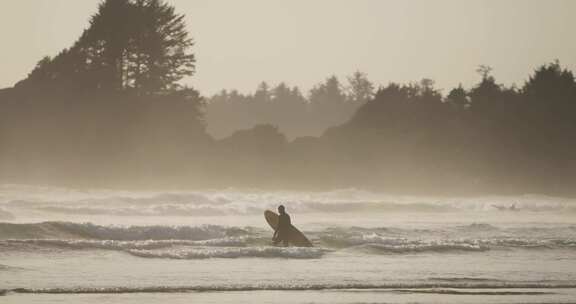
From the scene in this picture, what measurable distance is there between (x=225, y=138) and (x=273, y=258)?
3529 centimetres

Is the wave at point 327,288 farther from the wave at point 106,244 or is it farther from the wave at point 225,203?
the wave at point 225,203

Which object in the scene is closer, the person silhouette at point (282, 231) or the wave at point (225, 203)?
the person silhouette at point (282, 231)

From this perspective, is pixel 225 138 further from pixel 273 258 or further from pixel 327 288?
pixel 327 288

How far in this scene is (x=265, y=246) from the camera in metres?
27.8

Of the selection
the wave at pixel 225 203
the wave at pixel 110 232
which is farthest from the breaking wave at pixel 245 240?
the wave at pixel 225 203

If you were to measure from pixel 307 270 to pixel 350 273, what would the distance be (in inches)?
39.8

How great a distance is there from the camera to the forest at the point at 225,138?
2194 inches

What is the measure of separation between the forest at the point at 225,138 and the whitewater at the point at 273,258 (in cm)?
1167

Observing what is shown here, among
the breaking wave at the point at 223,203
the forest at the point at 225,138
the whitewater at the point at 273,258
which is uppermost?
the forest at the point at 225,138

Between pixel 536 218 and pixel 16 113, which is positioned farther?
pixel 16 113

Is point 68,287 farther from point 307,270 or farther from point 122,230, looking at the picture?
point 122,230

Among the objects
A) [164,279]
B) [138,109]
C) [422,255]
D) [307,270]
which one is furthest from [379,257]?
[138,109]

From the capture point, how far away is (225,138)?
60094mm

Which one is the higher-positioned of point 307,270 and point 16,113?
point 16,113
